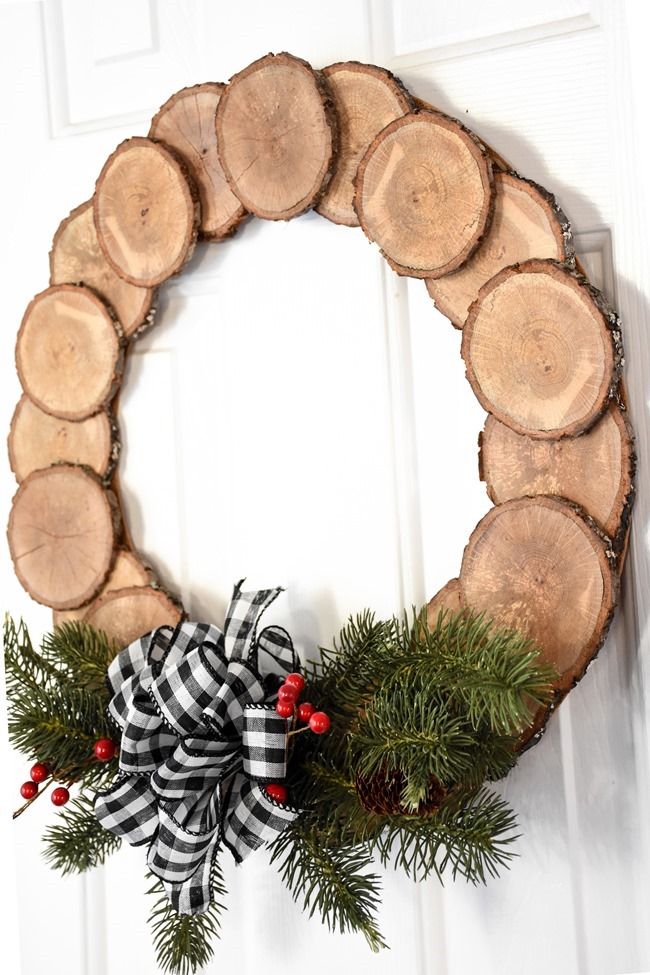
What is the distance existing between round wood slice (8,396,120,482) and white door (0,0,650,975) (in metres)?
0.02

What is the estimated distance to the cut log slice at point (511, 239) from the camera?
0.75m

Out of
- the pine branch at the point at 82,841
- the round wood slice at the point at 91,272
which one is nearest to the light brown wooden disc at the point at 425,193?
the round wood slice at the point at 91,272

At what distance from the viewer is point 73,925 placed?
3.18 ft

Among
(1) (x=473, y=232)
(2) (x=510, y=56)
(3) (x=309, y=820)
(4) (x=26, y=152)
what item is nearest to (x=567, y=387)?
(1) (x=473, y=232)

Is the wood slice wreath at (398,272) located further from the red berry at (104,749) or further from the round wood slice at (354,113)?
the red berry at (104,749)

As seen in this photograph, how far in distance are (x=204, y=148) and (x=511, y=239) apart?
12.2 inches

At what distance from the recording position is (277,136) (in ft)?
2.70

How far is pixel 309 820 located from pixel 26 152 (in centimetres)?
73

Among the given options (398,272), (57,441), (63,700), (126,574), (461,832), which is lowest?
(461,832)

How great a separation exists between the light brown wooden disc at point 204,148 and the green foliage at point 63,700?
406mm

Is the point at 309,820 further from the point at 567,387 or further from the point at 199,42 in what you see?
the point at 199,42

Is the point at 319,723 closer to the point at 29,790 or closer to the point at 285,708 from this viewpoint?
the point at 285,708

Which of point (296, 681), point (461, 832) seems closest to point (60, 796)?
point (296, 681)

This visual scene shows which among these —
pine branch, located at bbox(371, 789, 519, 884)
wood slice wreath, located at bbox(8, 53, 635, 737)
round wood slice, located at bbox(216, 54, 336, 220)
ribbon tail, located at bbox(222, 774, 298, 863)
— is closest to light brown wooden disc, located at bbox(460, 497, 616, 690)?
wood slice wreath, located at bbox(8, 53, 635, 737)
